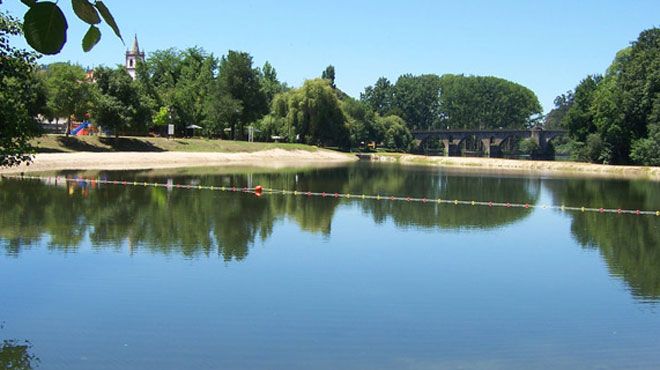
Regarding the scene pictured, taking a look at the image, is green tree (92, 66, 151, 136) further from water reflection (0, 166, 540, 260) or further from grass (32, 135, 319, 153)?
water reflection (0, 166, 540, 260)

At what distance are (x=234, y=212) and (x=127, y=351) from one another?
21577 millimetres

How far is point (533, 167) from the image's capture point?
100250 millimetres

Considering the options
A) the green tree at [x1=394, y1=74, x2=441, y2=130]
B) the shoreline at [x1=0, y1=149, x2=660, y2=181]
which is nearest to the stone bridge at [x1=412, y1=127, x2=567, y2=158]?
the green tree at [x1=394, y1=74, x2=441, y2=130]

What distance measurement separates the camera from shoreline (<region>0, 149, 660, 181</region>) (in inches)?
2589

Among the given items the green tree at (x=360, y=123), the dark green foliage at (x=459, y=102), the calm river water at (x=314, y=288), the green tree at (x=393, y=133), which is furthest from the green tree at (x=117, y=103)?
the dark green foliage at (x=459, y=102)

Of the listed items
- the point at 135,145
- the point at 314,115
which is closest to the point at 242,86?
the point at 314,115

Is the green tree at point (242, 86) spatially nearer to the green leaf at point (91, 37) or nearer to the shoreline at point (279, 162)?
the shoreline at point (279, 162)

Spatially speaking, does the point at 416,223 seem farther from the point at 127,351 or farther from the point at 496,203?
the point at 127,351

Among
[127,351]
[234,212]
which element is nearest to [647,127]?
[234,212]

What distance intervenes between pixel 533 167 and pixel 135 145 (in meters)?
58.6

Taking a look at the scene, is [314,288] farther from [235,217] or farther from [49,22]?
[49,22]

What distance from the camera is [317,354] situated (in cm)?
1280

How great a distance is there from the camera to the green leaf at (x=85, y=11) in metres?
2.99

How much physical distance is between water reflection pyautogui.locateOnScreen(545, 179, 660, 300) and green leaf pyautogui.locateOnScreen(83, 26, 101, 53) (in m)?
19.1
